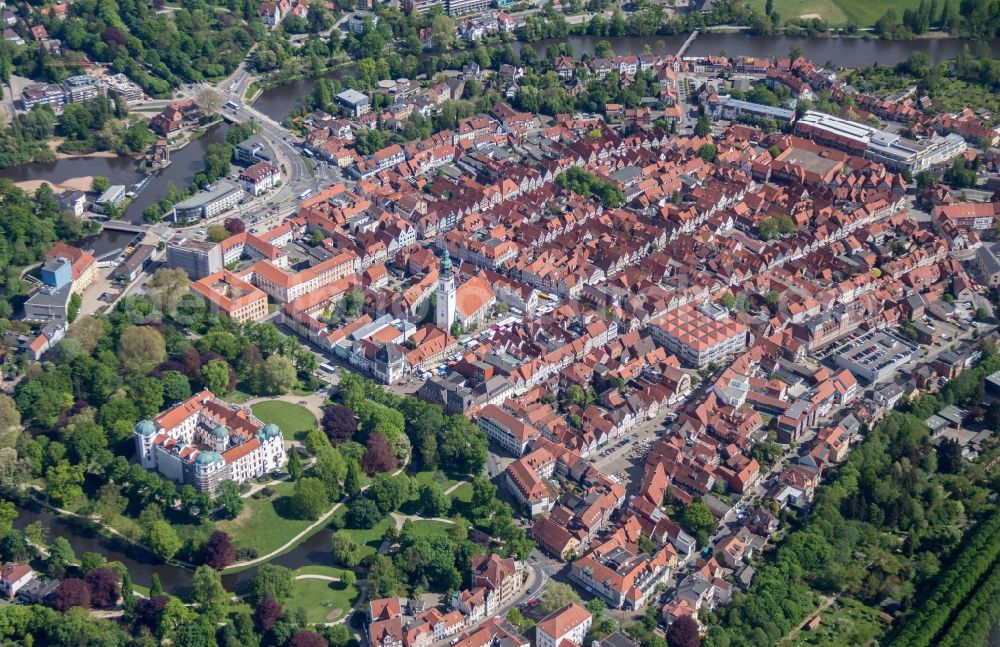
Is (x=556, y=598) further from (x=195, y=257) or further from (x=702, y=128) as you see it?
(x=702, y=128)

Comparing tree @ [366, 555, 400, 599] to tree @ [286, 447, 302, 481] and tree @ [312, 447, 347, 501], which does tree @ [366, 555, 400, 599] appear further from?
tree @ [286, 447, 302, 481]

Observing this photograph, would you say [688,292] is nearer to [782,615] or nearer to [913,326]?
[913,326]

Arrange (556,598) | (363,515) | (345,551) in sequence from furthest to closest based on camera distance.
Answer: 1. (363,515)
2. (345,551)
3. (556,598)

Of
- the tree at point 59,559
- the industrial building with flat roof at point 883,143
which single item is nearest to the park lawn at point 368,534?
the tree at point 59,559

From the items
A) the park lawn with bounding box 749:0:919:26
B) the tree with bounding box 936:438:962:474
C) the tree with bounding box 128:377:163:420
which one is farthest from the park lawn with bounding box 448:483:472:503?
the park lawn with bounding box 749:0:919:26

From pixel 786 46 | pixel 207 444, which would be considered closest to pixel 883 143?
pixel 786 46

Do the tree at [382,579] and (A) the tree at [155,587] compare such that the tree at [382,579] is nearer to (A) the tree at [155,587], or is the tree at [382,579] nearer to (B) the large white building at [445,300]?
(A) the tree at [155,587]

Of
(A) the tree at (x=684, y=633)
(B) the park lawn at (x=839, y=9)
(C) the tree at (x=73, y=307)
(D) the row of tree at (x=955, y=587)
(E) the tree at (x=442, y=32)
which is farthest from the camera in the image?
(B) the park lawn at (x=839, y=9)
